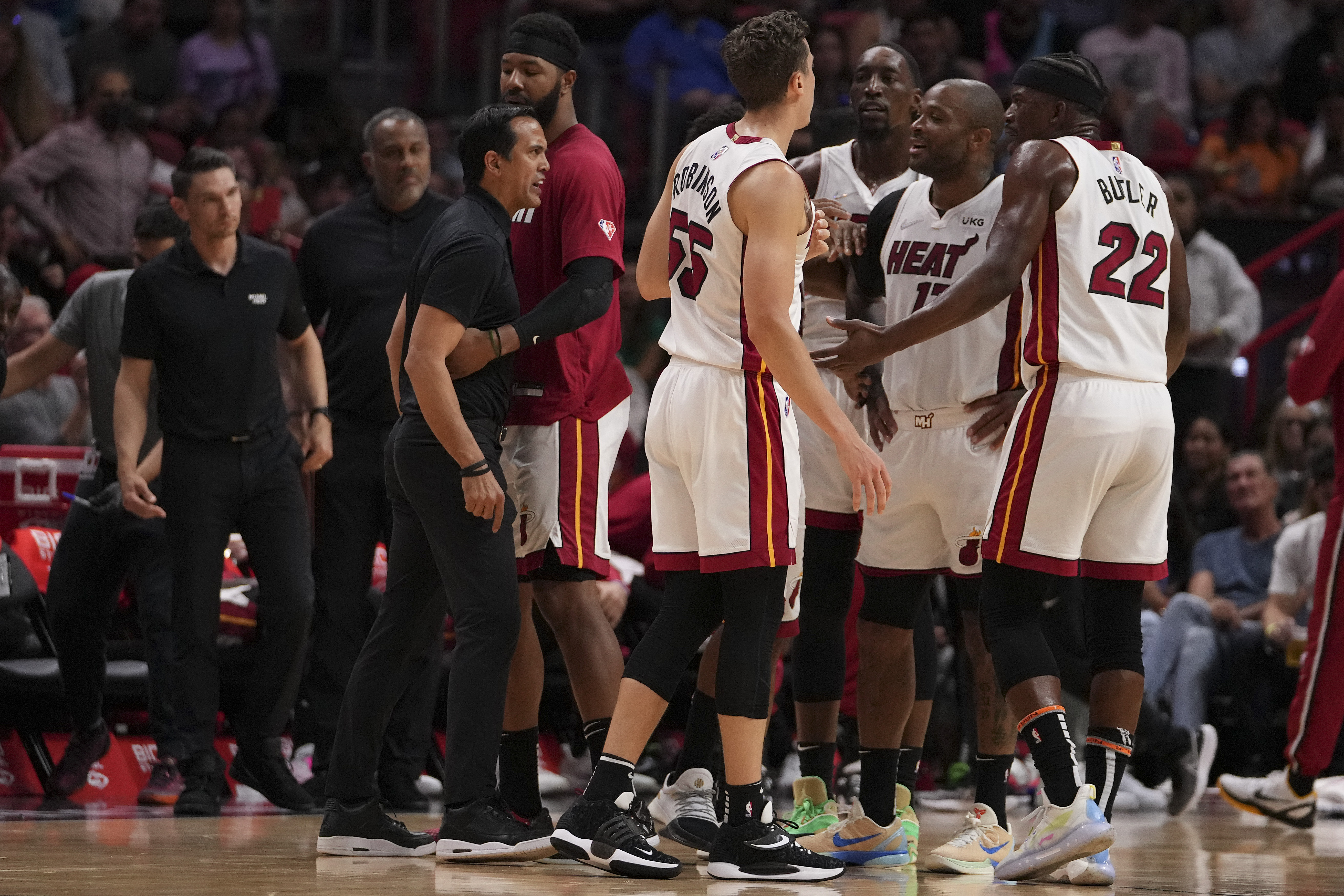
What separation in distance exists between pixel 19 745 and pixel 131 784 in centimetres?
48

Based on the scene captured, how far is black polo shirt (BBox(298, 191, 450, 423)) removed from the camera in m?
7.02

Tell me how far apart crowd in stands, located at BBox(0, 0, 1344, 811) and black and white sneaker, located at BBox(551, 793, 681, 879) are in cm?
269

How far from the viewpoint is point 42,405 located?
8.75 m

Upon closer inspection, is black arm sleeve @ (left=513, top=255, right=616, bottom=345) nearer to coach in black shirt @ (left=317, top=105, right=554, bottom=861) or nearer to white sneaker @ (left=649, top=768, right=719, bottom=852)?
coach in black shirt @ (left=317, top=105, right=554, bottom=861)

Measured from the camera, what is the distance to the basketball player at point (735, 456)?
4.68 m

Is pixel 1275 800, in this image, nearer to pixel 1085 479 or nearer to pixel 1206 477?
pixel 1085 479

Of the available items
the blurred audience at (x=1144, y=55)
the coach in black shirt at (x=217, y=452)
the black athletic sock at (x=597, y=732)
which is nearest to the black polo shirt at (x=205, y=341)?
the coach in black shirt at (x=217, y=452)

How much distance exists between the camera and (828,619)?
548cm

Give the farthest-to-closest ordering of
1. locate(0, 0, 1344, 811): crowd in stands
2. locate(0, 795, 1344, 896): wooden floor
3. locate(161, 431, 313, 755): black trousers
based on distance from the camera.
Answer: locate(0, 0, 1344, 811): crowd in stands
locate(161, 431, 313, 755): black trousers
locate(0, 795, 1344, 896): wooden floor

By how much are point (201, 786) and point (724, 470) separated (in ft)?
9.58

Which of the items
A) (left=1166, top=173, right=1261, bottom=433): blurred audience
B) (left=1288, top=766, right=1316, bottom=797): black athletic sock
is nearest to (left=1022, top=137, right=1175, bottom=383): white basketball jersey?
(left=1288, top=766, right=1316, bottom=797): black athletic sock

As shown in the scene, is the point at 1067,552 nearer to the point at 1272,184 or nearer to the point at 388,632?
the point at 388,632

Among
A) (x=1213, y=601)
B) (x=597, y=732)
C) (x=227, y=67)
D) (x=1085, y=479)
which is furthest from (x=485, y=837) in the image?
(x=227, y=67)

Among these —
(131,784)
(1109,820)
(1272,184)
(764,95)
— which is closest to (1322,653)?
(1109,820)
